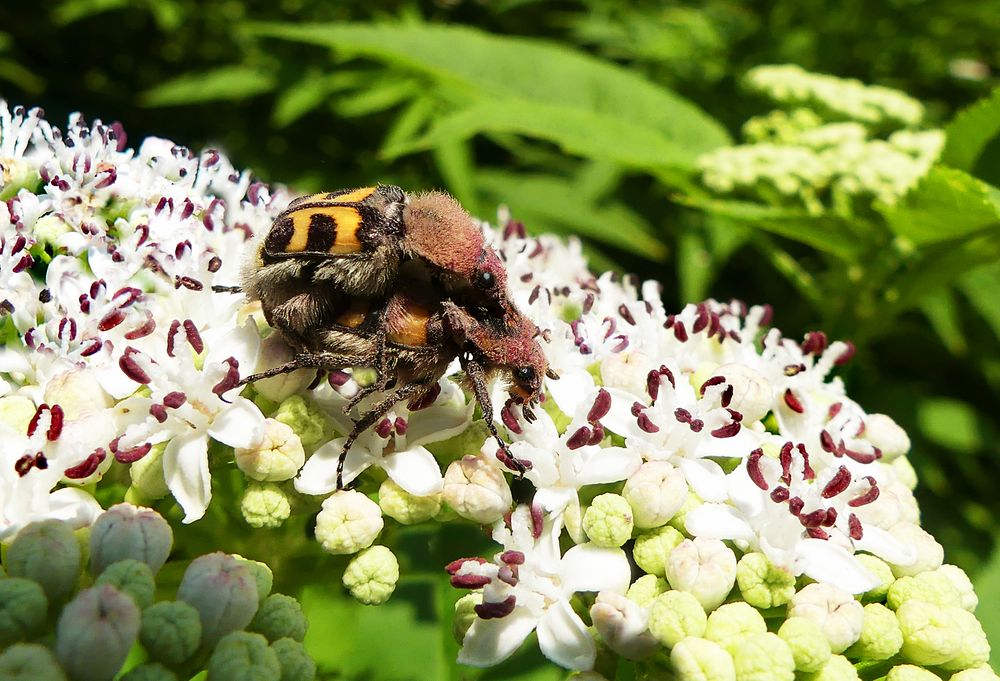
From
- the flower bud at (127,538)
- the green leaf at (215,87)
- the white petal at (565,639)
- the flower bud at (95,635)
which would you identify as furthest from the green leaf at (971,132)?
the green leaf at (215,87)

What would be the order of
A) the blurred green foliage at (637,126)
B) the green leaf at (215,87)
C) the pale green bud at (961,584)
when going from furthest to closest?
the green leaf at (215,87) → the blurred green foliage at (637,126) → the pale green bud at (961,584)

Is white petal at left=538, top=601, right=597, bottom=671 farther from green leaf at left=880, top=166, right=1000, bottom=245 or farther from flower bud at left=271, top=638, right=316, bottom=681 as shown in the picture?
green leaf at left=880, top=166, right=1000, bottom=245

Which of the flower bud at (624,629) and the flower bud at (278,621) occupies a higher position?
the flower bud at (624,629)

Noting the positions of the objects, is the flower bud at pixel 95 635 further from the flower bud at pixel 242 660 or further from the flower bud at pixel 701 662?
the flower bud at pixel 701 662

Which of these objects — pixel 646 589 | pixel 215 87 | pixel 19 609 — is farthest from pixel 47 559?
pixel 215 87

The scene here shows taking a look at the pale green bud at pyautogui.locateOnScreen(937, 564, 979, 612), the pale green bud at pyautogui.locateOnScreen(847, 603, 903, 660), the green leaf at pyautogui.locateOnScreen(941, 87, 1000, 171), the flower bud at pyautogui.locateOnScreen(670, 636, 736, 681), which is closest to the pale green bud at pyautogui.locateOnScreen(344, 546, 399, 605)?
the flower bud at pyautogui.locateOnScreen(670, 636, 736, 681)

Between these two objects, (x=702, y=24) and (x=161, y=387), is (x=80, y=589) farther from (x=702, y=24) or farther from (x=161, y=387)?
(x=702, y=24)

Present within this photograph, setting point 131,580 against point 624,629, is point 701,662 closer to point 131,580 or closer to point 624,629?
point 624,629
